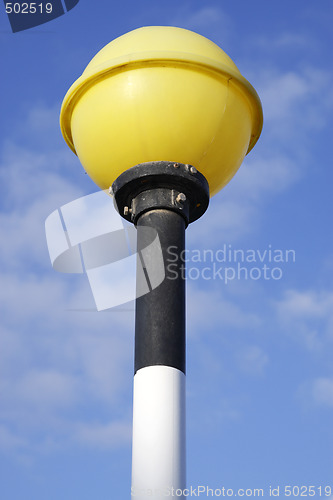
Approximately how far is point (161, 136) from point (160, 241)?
2.41ft

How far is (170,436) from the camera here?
4.51m

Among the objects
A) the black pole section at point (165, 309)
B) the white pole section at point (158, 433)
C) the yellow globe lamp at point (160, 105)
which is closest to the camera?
the white pole section at point (158, 433)

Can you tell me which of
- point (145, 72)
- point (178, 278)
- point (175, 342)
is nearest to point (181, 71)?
point (145, 72)

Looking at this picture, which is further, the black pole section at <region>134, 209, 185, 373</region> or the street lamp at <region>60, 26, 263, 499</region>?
the street lamp at <region>60, 26, 263, 499</region>

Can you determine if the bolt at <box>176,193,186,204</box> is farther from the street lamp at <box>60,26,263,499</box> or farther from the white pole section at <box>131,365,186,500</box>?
the white pole section at <box>131,365,186,500</box>

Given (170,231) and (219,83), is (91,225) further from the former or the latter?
(219,83)

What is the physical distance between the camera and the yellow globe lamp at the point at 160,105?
16.9ft

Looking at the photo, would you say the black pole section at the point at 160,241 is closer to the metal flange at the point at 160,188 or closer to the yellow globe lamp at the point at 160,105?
the metal flange at the point at 160,188

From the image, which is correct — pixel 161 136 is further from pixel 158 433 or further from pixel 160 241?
pixel 158 433

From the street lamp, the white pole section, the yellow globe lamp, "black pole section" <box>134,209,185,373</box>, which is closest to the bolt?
the street lamp

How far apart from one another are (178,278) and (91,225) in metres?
1.09

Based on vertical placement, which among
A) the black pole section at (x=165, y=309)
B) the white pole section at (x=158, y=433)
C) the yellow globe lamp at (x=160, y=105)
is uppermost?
the yellow globe lamp at (x=160, y=105)

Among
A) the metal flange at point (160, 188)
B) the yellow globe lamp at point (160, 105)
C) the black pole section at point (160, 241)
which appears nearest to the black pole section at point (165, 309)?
the black pole section at point (160, 241)

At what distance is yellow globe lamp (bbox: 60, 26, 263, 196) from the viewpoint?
203 inches
